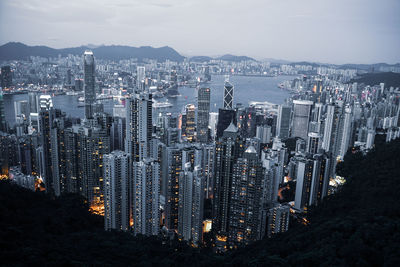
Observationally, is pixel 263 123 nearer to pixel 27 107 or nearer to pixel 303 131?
pixel 303 131

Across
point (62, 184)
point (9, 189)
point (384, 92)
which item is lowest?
point (62, 184)

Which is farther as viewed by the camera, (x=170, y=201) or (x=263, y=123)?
(x=263, y=123)

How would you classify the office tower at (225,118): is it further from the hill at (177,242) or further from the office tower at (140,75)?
the office tower at (140,75)

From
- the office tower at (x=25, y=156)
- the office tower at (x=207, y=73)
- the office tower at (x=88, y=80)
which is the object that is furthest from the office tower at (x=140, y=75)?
the office tower at (x=25, y=156)

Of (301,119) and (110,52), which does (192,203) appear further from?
(110,52)

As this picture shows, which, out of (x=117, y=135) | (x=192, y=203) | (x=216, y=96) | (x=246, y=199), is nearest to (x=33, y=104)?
(x=117, y=135)

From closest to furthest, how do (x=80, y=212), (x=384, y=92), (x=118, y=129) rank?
(x=80, y=212) → (x=118, y=129) → (x=384, y=92)

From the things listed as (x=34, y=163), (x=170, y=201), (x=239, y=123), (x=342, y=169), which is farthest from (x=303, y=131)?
(x=34, y=163)
